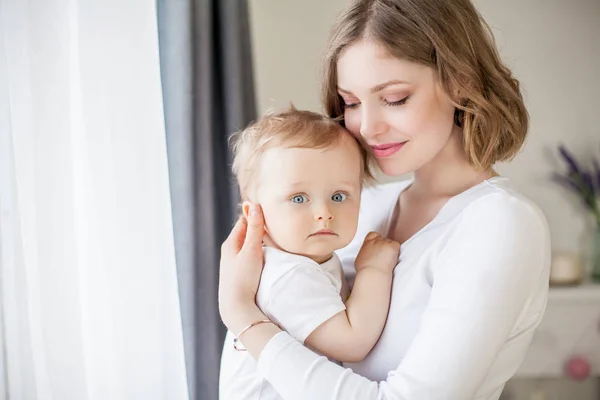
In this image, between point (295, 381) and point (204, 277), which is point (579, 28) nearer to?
point (204, 277)

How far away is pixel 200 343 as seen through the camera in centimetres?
199

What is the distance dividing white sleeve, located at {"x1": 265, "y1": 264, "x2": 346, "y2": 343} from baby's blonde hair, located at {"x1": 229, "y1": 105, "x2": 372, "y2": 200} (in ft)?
0.81

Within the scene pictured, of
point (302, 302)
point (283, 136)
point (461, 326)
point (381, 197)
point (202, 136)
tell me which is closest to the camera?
point (461, 326)

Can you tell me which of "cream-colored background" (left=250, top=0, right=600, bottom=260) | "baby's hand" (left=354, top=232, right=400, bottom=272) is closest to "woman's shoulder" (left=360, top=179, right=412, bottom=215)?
"baby's hand" (left=354, top=232, right=400, bottom=272)

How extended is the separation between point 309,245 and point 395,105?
0.33 meters

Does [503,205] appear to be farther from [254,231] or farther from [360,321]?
[254,231]

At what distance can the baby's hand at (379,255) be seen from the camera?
130 centimetres

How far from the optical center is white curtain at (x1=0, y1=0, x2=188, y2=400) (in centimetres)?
133

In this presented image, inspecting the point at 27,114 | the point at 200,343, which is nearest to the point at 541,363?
the point at 200,343

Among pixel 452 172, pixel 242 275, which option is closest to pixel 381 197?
pixel 452 172

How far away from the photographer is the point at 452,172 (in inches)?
54.5

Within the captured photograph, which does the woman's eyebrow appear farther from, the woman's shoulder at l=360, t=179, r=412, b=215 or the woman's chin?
the woman's shoulder at l=360, t=179, r=412, b=215

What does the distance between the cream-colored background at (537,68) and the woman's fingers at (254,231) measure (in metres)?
1.43

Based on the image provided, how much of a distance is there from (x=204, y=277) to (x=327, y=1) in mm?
1366
